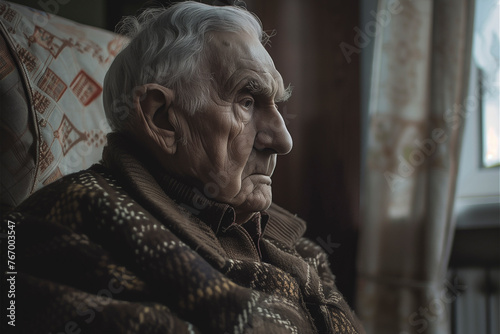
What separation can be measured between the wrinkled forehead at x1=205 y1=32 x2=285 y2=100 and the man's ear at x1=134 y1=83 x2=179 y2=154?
10cm

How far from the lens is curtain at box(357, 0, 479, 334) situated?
5.55 feet

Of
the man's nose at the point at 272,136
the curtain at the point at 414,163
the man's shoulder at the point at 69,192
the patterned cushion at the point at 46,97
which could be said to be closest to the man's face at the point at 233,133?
the man's nose at the point at 272,136

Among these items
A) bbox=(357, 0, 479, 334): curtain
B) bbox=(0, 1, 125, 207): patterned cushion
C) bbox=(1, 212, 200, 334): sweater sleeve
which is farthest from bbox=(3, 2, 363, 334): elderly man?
bbox=(357, 0, 479, 334): curtain

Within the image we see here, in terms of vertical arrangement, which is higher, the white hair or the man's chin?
the white hair

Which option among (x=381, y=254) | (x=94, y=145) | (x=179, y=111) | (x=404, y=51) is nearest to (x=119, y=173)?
(x=179, y=111)

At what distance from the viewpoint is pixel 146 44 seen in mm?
1003

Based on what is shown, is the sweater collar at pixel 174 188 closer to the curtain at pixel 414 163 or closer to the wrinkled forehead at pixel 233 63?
the wrinkled forehead at pixel 233 63

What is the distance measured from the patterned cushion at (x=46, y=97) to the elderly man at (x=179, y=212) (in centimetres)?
18

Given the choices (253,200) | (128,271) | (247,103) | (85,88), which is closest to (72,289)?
(128,271)

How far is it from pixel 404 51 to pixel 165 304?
4.50ft

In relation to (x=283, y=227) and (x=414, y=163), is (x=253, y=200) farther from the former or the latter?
(x=414, y=163)

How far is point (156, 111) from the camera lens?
974 millimetres

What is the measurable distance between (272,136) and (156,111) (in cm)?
24

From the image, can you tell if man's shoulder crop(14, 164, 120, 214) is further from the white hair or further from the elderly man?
the white hair
